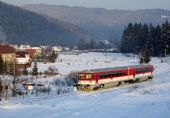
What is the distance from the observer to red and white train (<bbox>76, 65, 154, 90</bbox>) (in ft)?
143

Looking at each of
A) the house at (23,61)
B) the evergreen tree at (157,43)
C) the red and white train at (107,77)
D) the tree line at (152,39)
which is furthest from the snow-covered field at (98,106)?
the evergreen tree at (157,43)

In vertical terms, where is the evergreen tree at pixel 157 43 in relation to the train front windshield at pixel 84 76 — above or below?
above

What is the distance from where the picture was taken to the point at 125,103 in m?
33.3

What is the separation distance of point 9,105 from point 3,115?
4177 millimetres

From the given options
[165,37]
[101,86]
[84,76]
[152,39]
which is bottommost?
[101,86]

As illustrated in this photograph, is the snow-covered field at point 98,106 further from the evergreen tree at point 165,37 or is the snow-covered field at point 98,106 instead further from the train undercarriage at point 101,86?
the evergreen tree at point 165,37

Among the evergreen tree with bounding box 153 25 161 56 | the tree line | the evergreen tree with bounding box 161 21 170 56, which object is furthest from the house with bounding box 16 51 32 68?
the evergreen tree with bounding box 161 21 170 56

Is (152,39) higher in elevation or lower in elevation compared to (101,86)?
higher

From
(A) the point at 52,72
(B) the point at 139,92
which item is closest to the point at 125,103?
(B) the point at 139,92

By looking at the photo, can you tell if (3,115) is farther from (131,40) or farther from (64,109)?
(131,40)

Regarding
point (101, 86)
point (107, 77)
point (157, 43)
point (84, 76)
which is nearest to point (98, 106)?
point (84, 76)

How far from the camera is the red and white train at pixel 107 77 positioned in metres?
43.7

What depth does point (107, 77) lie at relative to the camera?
45.6 meters

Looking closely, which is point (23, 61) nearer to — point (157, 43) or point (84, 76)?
point (157, 43)
